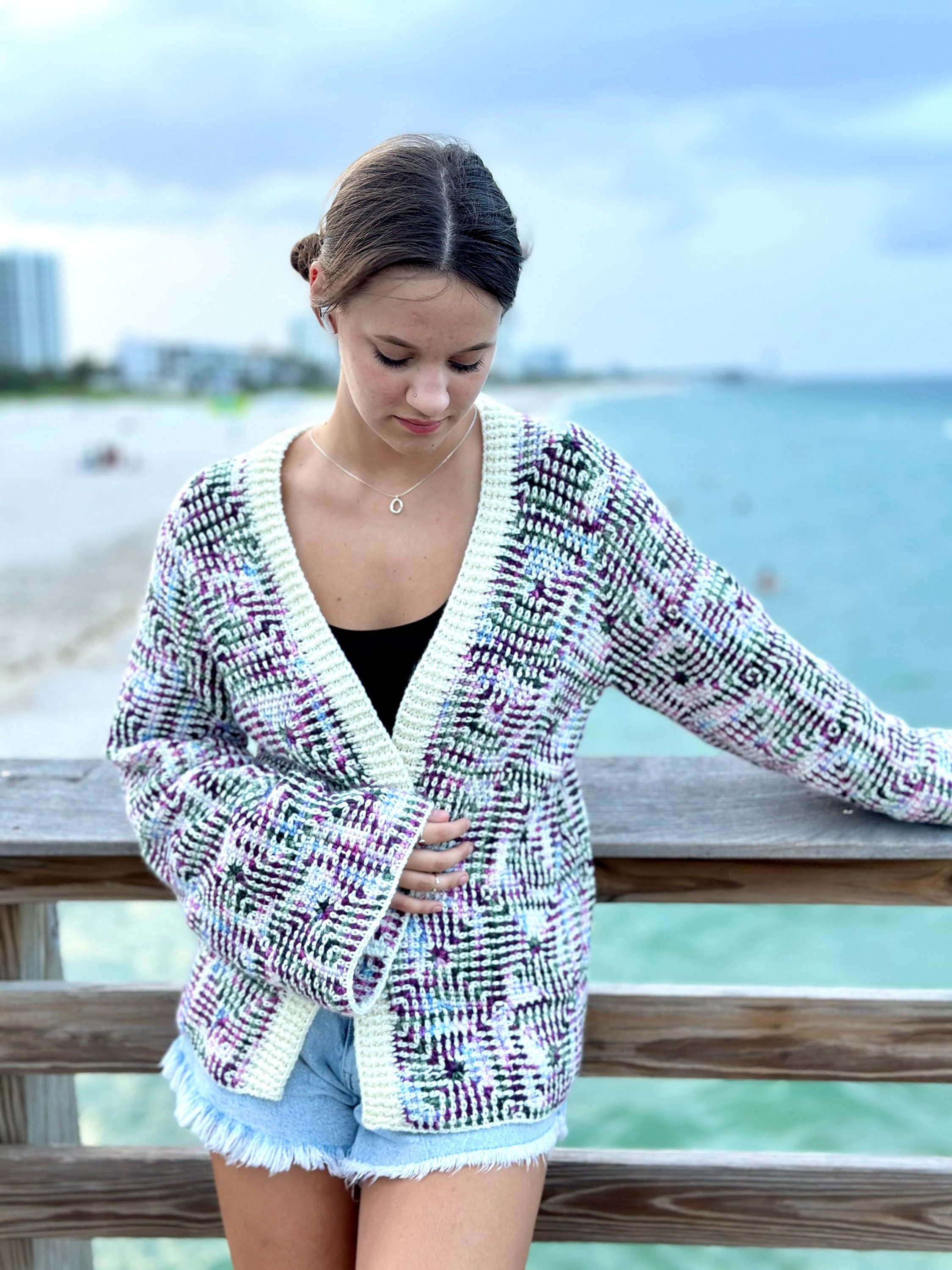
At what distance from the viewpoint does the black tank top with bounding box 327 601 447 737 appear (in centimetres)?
127

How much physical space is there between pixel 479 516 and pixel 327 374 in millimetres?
79366

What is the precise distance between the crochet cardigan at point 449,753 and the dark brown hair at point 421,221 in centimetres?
24

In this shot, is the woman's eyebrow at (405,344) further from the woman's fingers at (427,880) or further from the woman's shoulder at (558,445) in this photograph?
the woman's fingers at (427,880)

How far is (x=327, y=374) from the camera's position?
77750mm

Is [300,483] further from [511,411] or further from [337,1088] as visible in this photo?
[337,1088]

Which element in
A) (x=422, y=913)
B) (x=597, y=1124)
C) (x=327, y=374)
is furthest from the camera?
(x=327, y=374)

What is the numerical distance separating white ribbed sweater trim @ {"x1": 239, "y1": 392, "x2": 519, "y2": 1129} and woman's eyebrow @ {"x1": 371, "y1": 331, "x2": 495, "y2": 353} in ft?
0.56

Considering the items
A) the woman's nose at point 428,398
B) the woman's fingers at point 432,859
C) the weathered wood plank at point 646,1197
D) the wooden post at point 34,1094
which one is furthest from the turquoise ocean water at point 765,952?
the woman's nose at point 428,398

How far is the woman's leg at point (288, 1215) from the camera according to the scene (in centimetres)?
127

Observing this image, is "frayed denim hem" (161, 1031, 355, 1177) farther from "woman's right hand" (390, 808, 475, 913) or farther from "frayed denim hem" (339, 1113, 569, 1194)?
"woman's right hand" (390, 808, 475, 913)

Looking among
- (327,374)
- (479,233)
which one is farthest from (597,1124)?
(327,374)

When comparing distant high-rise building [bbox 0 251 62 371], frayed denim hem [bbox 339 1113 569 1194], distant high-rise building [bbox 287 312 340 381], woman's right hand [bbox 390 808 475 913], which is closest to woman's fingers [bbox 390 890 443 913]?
woman's right hand [bbox 390 808 475 913]

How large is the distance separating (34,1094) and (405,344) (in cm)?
124

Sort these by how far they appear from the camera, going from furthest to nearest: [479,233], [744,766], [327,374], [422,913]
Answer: [327,374] < [744,766] < [422,913] < [479,233]
